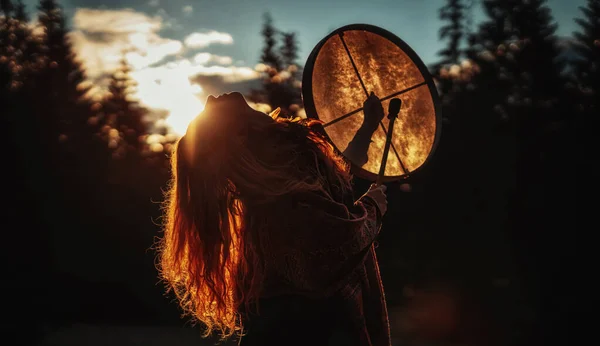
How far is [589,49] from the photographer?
34875 millimetres

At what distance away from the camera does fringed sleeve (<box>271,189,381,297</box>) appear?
2.74 m

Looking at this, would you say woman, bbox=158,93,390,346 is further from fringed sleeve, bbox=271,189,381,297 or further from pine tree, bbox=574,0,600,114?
pine tree, bbox=574,0,600,114

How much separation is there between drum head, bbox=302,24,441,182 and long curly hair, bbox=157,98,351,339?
0.99 feet

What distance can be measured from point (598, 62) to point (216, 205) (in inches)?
1333

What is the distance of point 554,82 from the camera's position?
108 feet

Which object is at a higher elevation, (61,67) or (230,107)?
(61,67)

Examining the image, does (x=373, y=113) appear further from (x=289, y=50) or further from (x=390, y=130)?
(x=289, y=50)

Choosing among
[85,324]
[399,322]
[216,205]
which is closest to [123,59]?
[85,324]

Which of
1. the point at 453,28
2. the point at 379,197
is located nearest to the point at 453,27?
the point at 453,28

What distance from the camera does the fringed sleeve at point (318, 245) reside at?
8.98ft

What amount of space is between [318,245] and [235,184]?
0.41 m

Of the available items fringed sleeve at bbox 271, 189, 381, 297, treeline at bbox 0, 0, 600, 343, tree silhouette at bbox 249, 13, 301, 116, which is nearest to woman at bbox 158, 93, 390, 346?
fringed sleeve at bbox 271, 189, 381, 297

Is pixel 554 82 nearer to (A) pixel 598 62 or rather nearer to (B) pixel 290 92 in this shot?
(A) pixel 598 62

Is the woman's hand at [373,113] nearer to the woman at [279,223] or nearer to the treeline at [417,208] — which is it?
the woman at [279,223]
